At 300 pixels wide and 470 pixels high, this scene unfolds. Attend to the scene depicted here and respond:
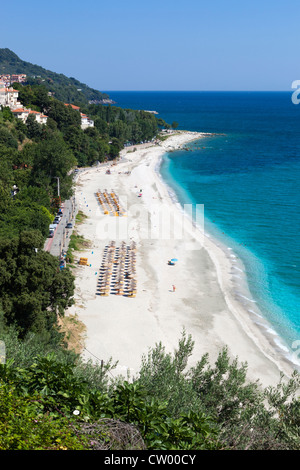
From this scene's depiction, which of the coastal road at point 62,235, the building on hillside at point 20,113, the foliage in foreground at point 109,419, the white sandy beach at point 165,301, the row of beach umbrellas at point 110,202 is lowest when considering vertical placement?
the white sandy beach at point 165,301

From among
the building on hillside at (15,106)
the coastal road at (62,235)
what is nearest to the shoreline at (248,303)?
the coastal road at (62,235)

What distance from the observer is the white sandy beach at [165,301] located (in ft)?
79.7

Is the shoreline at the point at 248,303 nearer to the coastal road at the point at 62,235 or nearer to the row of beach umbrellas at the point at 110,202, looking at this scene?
the row of beach umbrellas at the point at 110,202

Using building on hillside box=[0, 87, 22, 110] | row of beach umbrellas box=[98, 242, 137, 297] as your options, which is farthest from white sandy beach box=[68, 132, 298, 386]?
building on hillside box=[0, 87, 22, 110]

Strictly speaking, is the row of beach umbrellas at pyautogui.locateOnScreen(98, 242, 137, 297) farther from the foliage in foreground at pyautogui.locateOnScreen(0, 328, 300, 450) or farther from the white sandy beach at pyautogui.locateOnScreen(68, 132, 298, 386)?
the foliage in foreground at pyautogui.locateOnScreen(0, 328, 300, 450)

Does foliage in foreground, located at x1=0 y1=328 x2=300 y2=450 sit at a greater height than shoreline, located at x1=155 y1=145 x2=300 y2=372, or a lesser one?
greater

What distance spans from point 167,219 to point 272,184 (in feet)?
100

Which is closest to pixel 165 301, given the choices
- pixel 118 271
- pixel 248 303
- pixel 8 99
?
pixel 118 271

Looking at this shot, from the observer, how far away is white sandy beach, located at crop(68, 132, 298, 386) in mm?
24281

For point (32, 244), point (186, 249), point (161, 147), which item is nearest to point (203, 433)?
point (32, 244)

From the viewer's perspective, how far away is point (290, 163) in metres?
91.3

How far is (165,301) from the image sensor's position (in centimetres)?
3066

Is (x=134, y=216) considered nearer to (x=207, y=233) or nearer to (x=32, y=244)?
(x=207, y=233)

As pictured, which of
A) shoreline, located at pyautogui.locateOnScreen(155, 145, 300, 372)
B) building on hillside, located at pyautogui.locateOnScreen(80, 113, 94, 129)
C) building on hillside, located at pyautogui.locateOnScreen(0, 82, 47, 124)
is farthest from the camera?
building on hillside, located at pyautogui.locateOnScreen(80, 113, 94, 129)
